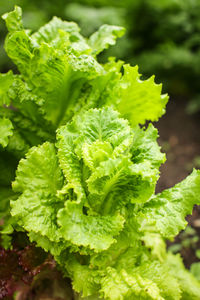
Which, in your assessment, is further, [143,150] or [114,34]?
[114,34]

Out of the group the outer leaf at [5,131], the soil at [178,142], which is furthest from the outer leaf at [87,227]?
the soil at [178,142]

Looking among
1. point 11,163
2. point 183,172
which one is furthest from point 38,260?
point 183,172

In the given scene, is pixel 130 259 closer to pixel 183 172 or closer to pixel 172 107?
pixel 183 172

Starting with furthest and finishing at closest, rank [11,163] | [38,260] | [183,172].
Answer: [183,172] < [11,163] < [38,260]

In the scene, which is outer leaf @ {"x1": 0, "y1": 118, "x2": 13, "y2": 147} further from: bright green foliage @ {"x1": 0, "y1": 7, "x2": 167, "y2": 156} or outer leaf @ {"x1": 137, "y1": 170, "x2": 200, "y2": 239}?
outer leaf @ {"x1": 137, "y1": 170, "x2": 200, "y2": 239}

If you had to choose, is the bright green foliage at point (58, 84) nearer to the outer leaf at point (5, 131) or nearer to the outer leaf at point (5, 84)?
the outer leaf at point (5, 84)

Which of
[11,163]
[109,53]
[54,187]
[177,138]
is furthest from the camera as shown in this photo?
[109,53]

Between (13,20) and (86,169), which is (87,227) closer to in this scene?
(86,169)
